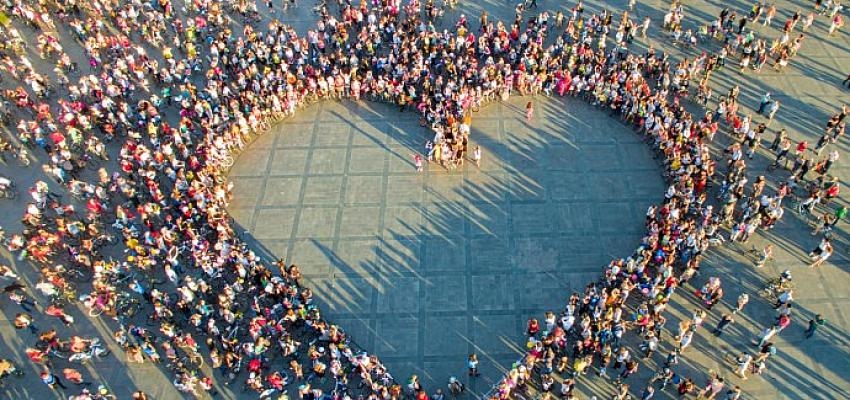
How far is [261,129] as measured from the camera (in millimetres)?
34594

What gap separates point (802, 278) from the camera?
88.4 feet

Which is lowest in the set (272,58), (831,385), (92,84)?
(831,385)

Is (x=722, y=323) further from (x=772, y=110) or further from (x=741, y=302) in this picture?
(x=772, y=110)

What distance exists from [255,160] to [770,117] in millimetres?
28147

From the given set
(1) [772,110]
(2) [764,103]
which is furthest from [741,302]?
(2) [764,103]

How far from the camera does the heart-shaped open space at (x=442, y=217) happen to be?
86.8ft

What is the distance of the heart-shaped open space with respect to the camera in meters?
26.5

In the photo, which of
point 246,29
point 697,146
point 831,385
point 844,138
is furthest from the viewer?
point 246,29

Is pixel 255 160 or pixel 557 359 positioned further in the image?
pixel 255 160

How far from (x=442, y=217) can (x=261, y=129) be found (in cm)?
1197

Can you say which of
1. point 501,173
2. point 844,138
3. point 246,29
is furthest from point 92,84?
point 844,138

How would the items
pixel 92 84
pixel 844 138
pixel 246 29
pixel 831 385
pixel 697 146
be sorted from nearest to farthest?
pixel 831 385 < pixel 697 146 < pixel 844 138 < pixel 92 84 < pixel 246 29

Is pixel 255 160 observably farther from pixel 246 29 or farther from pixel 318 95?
pixel 246 29

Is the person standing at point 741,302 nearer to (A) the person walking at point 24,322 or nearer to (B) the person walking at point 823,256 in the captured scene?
(B) the person walking at point 823,256
